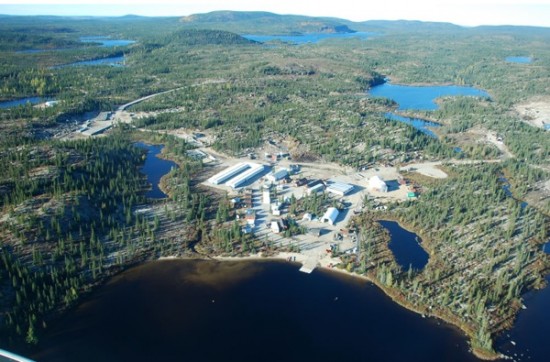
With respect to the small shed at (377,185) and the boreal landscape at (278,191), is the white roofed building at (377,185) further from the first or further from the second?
the boreal landscape at (278,191)

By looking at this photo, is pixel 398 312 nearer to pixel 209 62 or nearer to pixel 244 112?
pixel 244 112

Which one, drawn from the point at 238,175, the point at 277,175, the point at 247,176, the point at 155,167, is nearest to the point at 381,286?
the point at 277,175

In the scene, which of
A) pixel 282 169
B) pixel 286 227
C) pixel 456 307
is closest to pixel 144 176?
pixel 282 169

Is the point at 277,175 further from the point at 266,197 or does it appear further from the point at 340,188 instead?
the point at 340,188

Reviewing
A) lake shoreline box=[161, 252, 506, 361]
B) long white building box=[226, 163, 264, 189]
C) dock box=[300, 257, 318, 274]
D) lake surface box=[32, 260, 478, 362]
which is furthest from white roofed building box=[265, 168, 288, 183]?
lake surface box=[32, 260, 478, 362]

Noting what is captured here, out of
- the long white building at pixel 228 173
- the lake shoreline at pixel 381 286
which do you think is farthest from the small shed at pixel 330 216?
the long white building at pixel 228 173
